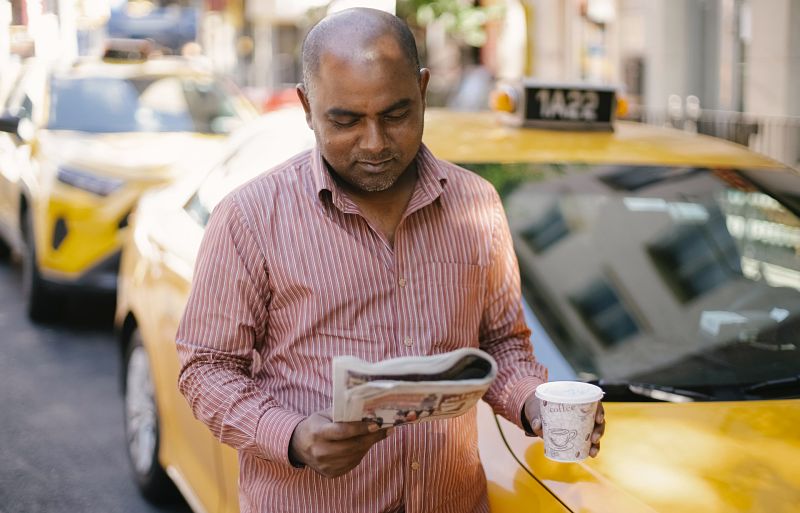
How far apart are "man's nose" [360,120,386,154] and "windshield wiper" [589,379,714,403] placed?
114cm

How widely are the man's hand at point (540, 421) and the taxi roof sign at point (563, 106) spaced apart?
211 centimetres

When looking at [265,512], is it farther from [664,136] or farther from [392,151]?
[664,136]

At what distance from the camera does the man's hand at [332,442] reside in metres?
2.06

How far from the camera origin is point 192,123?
875 centimetres

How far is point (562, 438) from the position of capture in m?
2.28

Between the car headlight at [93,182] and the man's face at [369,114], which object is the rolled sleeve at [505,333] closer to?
the man's face at [369,114]

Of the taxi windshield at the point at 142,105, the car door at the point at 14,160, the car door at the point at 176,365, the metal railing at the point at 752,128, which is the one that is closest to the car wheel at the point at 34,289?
the car door at the point at 14,160

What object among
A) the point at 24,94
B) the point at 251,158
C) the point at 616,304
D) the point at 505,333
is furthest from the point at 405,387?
the point at 24,94

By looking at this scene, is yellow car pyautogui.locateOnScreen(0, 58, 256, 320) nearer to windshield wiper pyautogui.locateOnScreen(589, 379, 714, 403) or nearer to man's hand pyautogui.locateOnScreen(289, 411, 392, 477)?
windshield wiper pyautogui.locateOnScreen(589, 379, 714, 403)

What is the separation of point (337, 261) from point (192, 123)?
6.64 meters

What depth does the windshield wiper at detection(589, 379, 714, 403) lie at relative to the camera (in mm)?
3084

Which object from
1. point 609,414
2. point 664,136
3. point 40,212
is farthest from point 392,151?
point 40,212

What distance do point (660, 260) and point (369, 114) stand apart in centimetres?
192

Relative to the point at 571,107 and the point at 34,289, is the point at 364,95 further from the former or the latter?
the point at 34,289
